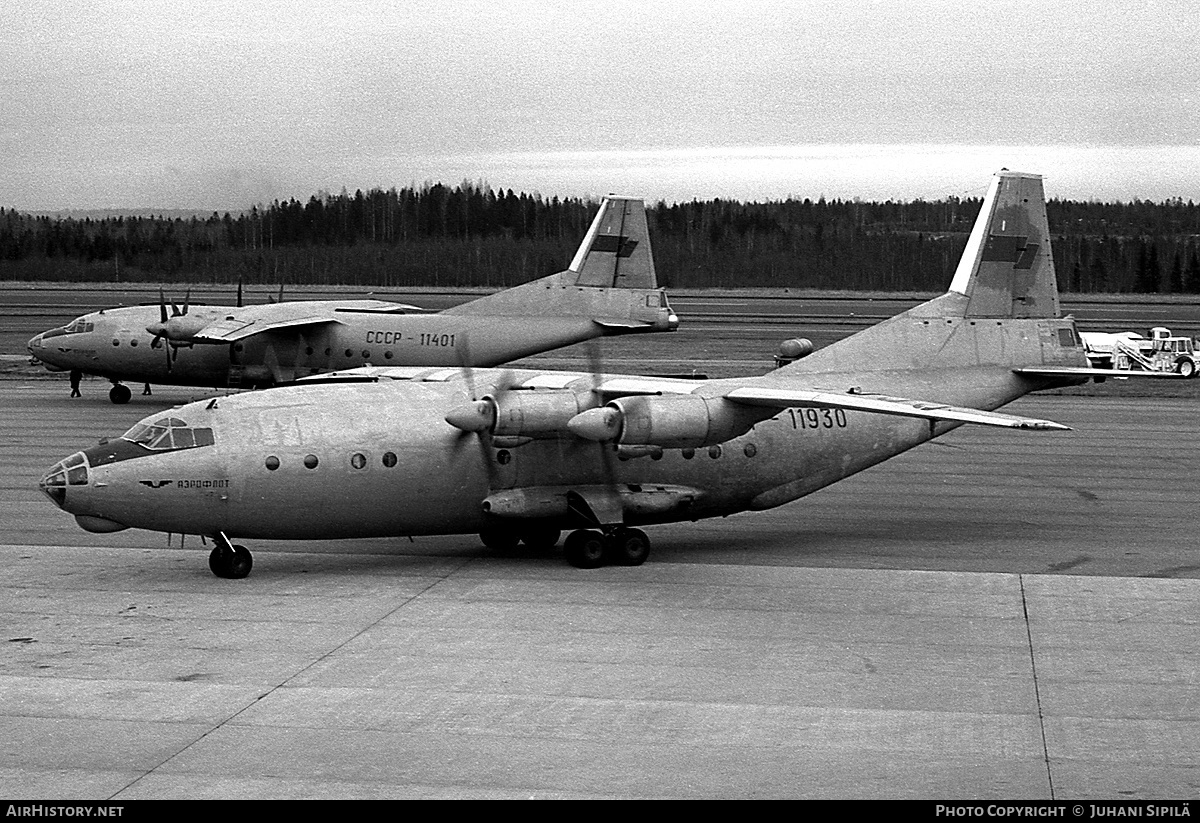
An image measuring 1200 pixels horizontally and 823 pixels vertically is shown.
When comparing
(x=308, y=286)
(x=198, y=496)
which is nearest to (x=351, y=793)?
(x=198, y=496)

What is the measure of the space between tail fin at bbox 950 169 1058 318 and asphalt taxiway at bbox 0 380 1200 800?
14.1 feet

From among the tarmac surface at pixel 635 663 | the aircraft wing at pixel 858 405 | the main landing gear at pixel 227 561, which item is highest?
the aircraft wing at pixel 858 405

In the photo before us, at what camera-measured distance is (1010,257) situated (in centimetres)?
2836

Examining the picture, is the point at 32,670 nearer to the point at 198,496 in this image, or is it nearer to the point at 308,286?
the point at 198,496

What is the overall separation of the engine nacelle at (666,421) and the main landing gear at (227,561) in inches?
220

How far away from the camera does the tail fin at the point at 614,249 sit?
4466 cm

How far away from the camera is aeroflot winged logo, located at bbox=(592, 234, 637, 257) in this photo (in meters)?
44.7

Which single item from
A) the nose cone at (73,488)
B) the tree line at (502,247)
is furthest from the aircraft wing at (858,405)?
the tree line at (502,247)

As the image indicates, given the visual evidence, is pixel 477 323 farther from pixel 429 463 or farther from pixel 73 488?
pixel 73 488

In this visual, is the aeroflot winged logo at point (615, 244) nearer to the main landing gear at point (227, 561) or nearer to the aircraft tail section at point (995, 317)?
the aircraft tail section at point (995, 317)

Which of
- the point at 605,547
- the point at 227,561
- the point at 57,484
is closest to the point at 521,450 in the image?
the point at 605,547

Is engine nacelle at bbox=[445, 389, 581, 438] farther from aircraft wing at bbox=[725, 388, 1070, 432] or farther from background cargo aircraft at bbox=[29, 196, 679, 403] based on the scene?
background cargo aircraft at bbox=[29, 196, 679, 403]

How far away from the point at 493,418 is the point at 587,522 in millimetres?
2579

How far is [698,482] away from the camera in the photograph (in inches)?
968
